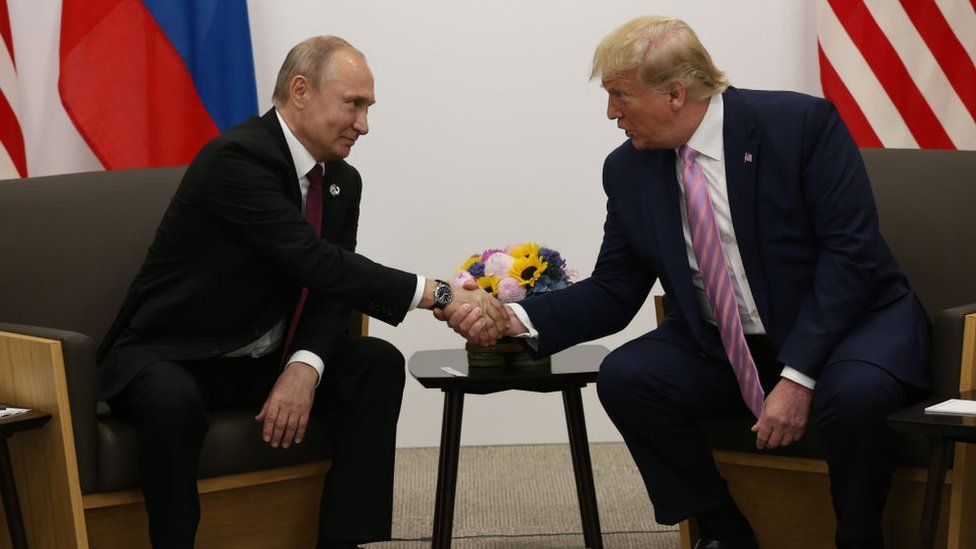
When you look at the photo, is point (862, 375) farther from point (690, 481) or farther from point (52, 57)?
point (52, 57)

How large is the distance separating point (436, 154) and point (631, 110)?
1719mm

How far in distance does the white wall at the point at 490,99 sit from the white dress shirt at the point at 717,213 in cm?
160

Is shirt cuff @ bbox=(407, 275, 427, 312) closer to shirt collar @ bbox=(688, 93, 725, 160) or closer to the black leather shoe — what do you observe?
shirt collar @ bbox=(688, 93, 725, 160)

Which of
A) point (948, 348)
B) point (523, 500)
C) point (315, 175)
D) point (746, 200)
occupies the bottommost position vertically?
point (523, 500)

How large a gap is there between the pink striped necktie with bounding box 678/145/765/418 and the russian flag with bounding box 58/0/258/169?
1.88 metres

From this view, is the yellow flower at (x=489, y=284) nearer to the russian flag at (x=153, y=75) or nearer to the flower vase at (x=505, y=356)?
the flower vase at (x=505, y=356)

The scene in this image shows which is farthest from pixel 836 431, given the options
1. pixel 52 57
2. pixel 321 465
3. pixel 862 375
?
Result: pixel 52 57

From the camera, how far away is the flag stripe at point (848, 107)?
432 cm

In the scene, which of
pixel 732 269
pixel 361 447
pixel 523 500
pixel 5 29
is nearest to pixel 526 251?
pixel 732 269

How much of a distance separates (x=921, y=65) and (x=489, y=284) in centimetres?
200

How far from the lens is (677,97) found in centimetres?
295

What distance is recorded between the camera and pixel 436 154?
15.1 feet

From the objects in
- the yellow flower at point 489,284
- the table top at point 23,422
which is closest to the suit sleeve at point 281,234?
the yellow flower at point 489,284

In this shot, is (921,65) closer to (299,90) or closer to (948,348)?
(948,348)
